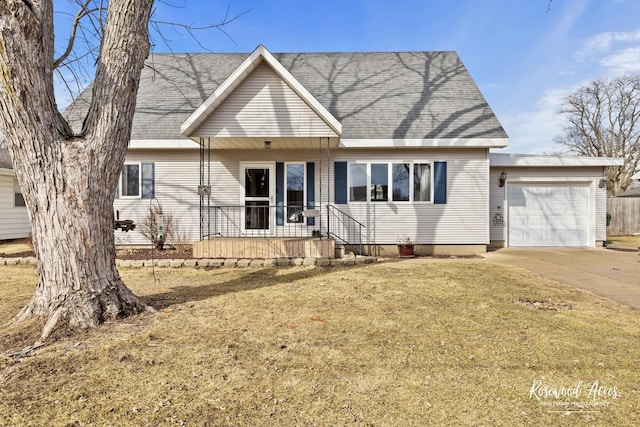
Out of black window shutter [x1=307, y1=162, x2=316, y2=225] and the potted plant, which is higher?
black window shutter [x1=307, y1=162, x2=316, y2=225]

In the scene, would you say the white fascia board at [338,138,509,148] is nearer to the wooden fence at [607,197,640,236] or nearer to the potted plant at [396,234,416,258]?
the potted plant at [396,234,416,258]

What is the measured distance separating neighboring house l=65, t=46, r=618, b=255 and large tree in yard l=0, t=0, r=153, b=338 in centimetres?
458

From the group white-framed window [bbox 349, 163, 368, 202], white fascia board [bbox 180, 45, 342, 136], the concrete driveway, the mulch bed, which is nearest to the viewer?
the concrete driveway

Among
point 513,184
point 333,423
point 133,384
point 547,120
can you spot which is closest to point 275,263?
point 133,384

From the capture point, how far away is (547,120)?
31562 millimetres

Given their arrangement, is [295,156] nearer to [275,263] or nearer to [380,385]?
[275,263]

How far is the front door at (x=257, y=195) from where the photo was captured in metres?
9.86

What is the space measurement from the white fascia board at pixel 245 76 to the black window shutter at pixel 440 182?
372 cm

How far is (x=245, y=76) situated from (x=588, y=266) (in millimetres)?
9440

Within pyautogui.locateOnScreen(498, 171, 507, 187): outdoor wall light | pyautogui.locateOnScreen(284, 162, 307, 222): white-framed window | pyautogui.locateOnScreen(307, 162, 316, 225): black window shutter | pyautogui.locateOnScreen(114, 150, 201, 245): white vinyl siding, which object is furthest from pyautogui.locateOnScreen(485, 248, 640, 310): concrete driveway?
pyautogui.locateOnScreen(114, 150, 201, 245): white vinyl siding

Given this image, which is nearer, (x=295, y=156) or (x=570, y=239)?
(x=295, y=156)

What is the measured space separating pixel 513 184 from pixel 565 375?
9670 mm

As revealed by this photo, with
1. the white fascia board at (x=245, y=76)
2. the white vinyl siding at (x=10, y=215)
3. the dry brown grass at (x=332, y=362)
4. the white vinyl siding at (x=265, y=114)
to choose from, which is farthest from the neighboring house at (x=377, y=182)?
the white vinyl siding at (x=10, y=215)

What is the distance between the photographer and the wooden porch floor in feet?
26.3
